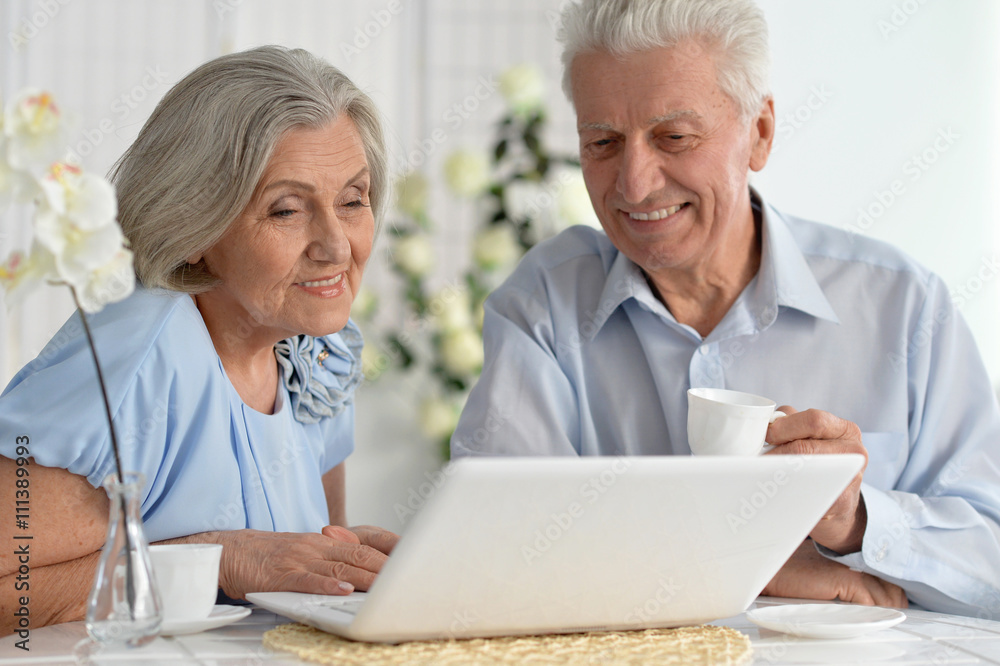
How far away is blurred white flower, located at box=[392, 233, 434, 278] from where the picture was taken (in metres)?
3.27

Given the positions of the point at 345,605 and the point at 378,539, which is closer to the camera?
the point at 345,605

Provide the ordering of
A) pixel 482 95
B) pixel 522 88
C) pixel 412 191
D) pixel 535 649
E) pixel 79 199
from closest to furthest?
pixel 79 199
pixel 535 649
pixel 522 88
pixel 412 191
pixel 482 95

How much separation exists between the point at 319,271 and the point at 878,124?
1.85 meters

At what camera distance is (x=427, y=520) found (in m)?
0.80

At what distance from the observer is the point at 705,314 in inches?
69.3

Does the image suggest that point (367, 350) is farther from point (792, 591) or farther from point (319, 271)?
point (792, 591)

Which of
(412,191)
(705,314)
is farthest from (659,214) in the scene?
(412,191)

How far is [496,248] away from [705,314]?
148cm

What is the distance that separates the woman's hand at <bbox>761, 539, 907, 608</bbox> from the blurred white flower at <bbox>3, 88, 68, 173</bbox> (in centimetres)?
113

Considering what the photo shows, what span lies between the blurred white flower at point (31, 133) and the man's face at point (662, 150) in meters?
1.01

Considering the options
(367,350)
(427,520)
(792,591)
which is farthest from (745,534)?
(367,350)

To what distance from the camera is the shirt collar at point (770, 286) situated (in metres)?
1.67

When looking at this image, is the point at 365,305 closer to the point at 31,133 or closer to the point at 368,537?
the point at 368,537

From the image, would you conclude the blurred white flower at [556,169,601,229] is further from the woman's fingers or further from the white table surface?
the white table surface
